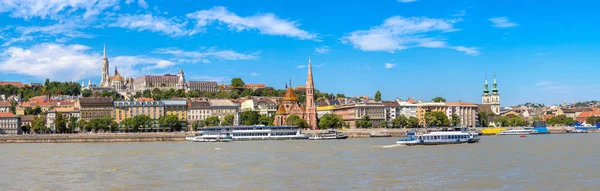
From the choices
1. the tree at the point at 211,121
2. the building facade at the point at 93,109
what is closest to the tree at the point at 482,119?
the tree at the point at 211,121

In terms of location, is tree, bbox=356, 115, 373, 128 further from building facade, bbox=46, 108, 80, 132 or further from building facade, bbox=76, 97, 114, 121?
building facade, bbox=46, 108, 80, 132

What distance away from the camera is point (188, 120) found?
102688mm

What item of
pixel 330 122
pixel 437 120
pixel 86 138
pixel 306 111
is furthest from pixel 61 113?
pixel 437 120

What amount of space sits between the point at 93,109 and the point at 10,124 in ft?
37.1

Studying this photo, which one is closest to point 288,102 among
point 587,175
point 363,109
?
point 363,109

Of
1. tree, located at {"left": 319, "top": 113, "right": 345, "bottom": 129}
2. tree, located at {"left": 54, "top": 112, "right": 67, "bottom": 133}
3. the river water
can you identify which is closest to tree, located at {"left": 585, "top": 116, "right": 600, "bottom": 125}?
tree, located at {"left": 319, "top": 113, "right": 345, "bottom": 129}

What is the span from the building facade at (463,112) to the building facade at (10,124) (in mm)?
64468

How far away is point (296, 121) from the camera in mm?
94812

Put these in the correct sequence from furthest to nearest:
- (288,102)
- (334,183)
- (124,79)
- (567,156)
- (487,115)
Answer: (124,79), (487,115), (288,102), (567,156), (334,183)

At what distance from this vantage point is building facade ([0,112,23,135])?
9462cm

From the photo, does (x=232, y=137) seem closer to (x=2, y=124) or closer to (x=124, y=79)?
(x=2, y=124)

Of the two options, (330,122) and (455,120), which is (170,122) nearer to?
(330,122)

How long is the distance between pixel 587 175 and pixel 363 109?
82438 millimetres

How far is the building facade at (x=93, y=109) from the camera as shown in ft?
334
